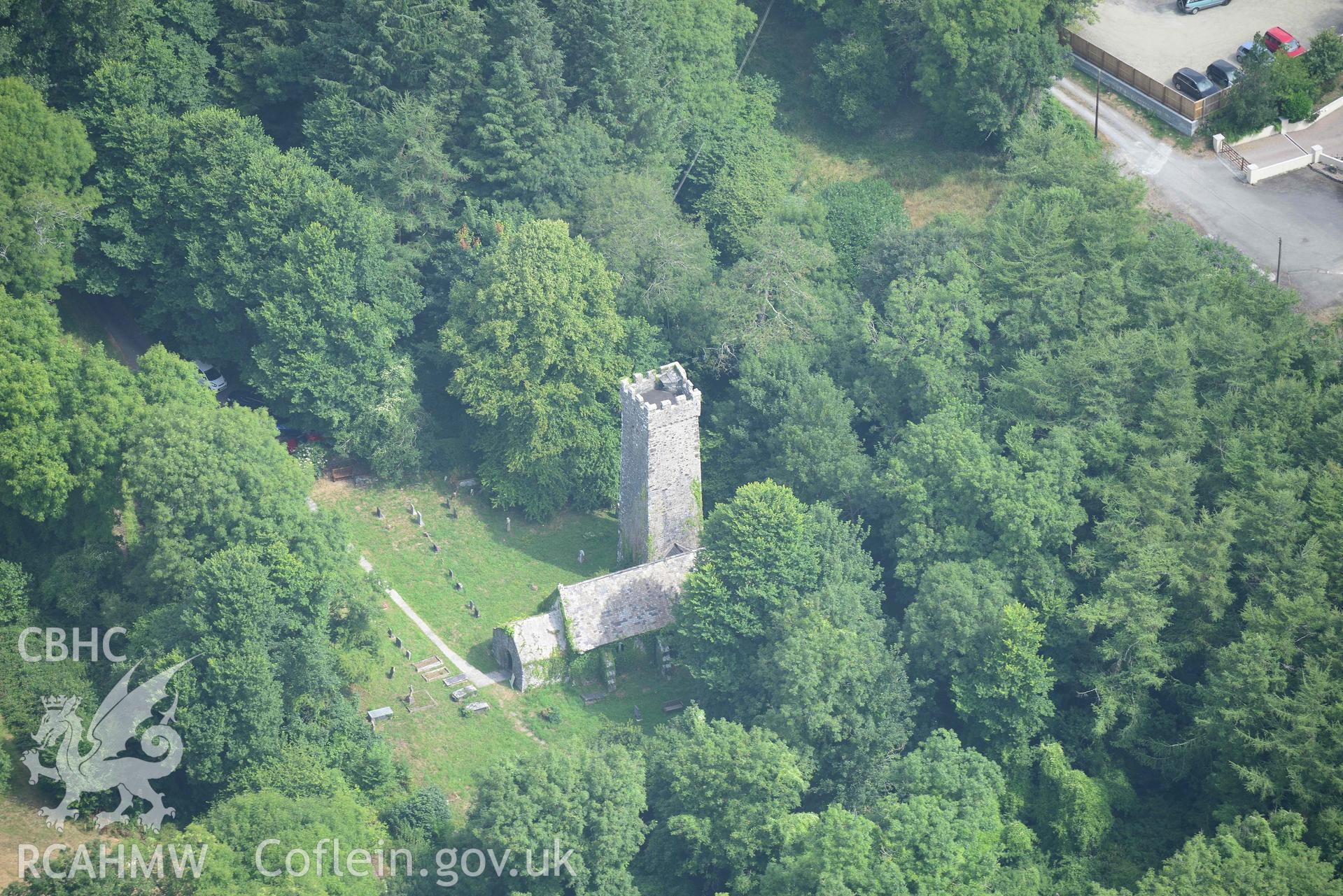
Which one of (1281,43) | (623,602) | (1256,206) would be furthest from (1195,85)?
(623,602)

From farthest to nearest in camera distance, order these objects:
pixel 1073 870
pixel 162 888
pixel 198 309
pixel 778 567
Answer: pixel 198 309
pixel 778 567
pixel 1073 870
pixel 162 888

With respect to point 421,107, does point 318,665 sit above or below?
below

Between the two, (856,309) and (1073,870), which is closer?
(1073,870)

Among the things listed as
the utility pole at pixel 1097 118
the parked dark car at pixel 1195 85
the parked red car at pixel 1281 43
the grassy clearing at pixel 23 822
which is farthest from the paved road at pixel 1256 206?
the grassy clearing at pixel 23 822

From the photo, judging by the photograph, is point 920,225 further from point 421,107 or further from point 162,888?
point 162,888

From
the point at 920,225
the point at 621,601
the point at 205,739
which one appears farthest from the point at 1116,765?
the point at 205,739

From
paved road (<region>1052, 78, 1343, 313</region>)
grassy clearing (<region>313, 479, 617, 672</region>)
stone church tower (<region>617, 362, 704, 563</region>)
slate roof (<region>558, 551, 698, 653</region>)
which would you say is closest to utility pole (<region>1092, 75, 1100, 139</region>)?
paved road (<region>1052, 78, 1343, 313</region>)

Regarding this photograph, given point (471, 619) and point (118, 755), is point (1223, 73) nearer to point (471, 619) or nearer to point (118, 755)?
point (471, 619)
